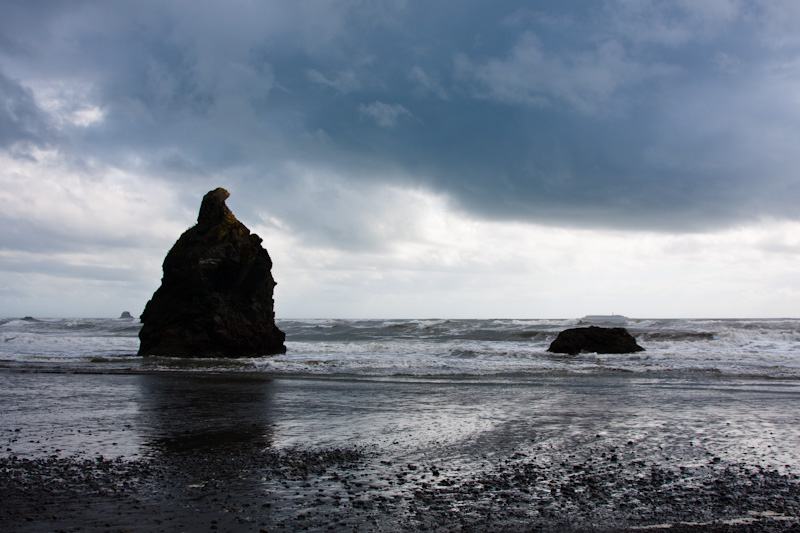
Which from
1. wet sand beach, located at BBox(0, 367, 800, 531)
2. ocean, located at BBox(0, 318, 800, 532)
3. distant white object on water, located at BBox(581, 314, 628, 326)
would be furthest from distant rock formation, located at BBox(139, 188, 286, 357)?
distant white object on water, located at BBox(581, 314, 628, 326)

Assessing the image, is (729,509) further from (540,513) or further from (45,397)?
(45,397)

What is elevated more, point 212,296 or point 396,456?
point 212,296

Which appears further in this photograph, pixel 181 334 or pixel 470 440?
pixel 181 334

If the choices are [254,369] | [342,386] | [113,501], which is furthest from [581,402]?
[254,369]

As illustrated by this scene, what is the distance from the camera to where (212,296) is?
24.6 m

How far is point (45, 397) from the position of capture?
→ 36.4ft

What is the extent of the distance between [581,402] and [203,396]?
→ 28.3 ft

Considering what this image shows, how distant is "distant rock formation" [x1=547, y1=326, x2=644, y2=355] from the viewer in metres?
27.3

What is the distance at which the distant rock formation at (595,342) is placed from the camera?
27.3 metres

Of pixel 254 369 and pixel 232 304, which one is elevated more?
pixel 232 304

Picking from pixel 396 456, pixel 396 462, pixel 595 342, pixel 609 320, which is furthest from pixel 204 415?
pixel 609 320

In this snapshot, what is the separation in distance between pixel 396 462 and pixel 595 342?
79.3 feet

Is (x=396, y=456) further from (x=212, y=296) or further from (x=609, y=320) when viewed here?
(x=609, y=320)

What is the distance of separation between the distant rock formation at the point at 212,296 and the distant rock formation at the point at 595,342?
1547 centimetres
